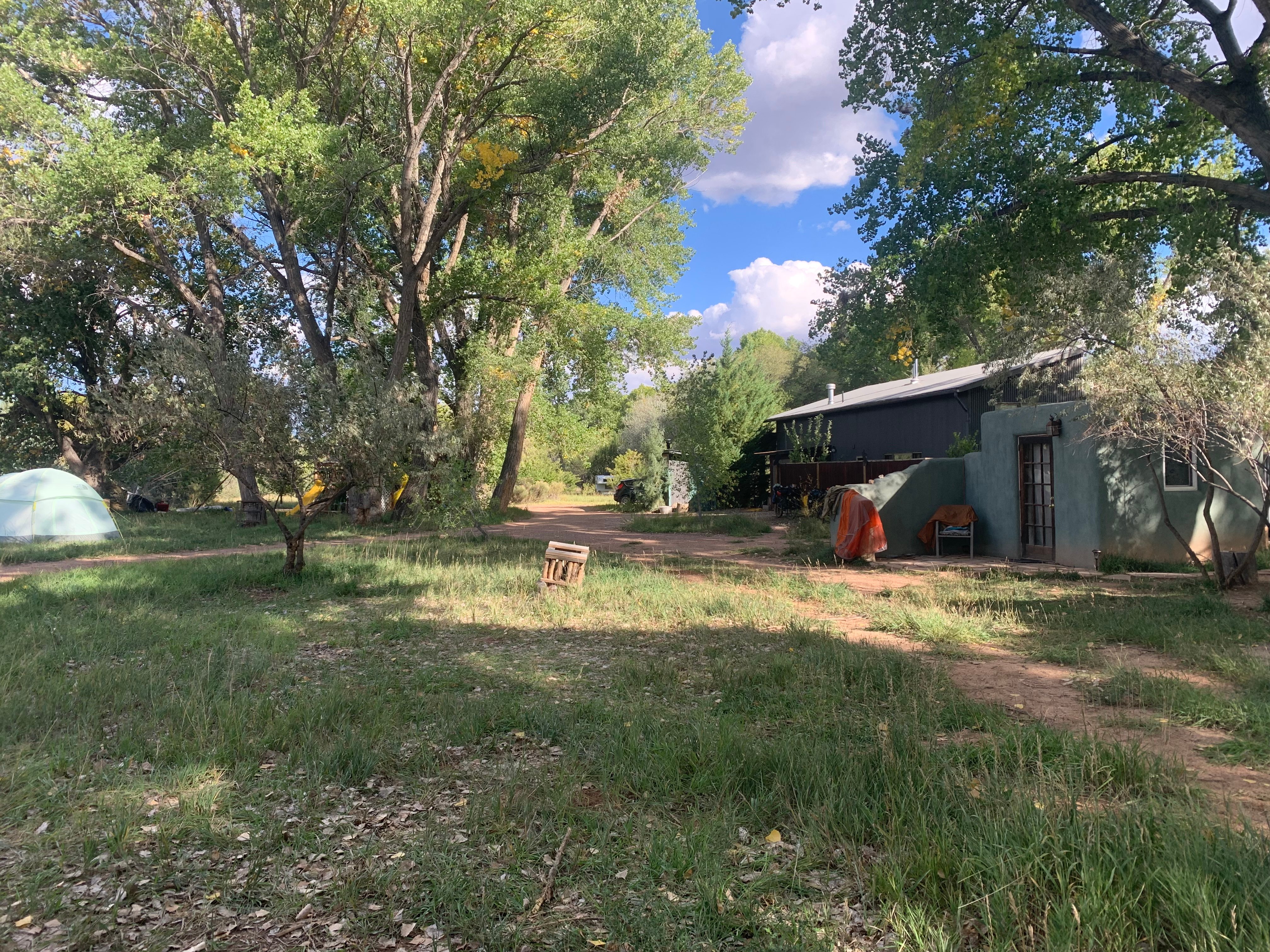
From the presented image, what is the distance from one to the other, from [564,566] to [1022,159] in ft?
32.0

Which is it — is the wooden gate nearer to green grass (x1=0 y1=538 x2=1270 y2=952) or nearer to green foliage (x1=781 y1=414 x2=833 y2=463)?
green grass (x1=0 y1=538 x2=1270 y2=952)

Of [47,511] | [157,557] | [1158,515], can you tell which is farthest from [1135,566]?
[47,511]

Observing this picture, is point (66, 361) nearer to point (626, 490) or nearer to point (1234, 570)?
point (626, 490)

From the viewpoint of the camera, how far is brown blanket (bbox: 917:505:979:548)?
13.8 meters

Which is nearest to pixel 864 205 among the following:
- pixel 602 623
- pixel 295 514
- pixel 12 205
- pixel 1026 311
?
pixel 1026 311

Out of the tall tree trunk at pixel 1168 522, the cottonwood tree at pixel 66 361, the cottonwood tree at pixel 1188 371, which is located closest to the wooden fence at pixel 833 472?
the tall tree trunk at pixel 1168 522

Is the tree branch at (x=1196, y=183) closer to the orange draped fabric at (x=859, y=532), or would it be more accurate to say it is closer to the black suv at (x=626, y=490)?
the orange draped fabric at (x=859, y=532)

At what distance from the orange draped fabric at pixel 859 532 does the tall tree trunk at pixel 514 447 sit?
11842 millimetres

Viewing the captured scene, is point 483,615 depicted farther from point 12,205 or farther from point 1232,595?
point 12,205

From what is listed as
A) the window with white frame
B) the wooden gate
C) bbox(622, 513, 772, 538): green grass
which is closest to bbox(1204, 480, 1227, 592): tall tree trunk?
the window with white frame

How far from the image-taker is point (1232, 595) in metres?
9.08

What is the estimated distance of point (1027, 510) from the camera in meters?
13.2

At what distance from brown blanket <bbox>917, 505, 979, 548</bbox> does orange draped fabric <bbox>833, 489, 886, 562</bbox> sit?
123cm

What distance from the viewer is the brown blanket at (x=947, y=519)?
13.8 m
